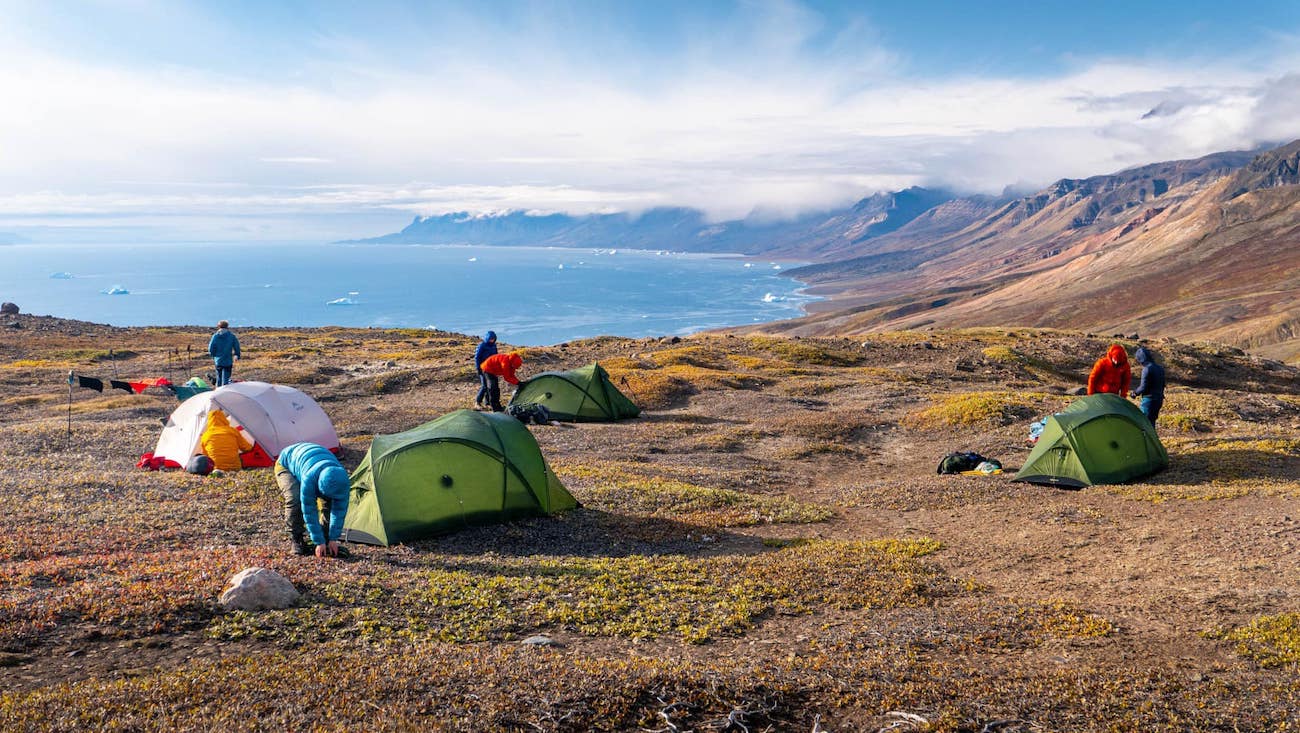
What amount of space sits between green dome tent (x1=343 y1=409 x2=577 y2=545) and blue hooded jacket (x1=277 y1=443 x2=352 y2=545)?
5.22ft

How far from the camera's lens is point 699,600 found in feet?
36.0

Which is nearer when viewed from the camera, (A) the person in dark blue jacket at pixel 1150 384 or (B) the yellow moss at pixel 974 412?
(A) the person in dark blue jacket at pixel 1150 384

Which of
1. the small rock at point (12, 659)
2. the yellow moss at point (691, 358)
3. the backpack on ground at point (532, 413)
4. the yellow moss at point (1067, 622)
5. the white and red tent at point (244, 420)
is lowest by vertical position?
the yellow moss at point (1067, 622)

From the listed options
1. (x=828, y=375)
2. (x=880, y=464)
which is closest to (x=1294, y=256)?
(x=828, y=375)

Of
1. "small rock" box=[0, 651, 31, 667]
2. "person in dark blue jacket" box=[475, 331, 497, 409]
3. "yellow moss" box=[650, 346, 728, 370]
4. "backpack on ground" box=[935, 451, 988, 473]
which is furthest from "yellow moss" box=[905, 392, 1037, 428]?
"small rock" box=[0, 651, 31, 667]

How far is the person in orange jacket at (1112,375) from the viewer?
828 inches

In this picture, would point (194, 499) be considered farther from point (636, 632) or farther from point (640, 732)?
point (640, 732)

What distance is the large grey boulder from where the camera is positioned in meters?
9.77

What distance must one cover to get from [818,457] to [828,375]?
17.6m

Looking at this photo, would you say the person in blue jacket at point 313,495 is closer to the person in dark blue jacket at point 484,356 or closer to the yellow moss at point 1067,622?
the yellow moss at point 1067,622

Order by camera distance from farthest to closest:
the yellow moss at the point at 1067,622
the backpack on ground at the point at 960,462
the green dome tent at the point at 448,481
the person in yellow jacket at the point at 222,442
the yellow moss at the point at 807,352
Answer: the yellow moss at the point at 807,352
the backpack on ground at the point at 960,462
the person in yellow jacket at the point at 222,442
the green dome tent at the point at 448,481
the yellow moss at the point at 1067,622

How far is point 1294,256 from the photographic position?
174 m

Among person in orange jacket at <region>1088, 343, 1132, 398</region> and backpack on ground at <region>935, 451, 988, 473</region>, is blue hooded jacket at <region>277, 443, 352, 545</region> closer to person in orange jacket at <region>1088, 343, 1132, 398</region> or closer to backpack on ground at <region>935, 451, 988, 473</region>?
backpack on ground at <region>935, 451, 988, 473</region>

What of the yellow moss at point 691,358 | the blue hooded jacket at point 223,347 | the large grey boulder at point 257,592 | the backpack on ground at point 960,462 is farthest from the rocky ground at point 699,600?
the yellow moss at point 691,358
